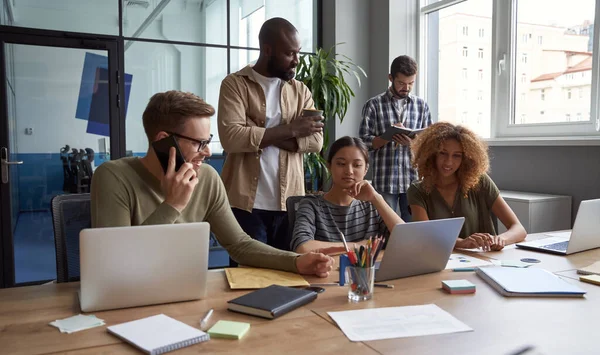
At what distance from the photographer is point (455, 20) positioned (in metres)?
4.49

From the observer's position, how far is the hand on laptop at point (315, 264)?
1495 mm

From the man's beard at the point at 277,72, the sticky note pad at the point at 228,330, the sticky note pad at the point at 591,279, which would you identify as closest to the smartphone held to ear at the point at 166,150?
the sticky note pad at the point at 228,330

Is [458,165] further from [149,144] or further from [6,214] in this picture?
[6,214]

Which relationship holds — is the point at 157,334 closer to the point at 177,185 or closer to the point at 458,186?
the point at 177,185

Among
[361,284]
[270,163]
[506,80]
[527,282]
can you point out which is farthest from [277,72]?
[506,80]

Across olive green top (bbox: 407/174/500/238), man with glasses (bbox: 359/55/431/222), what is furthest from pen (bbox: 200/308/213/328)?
man with glasses (bbox: 359/55/431/222)

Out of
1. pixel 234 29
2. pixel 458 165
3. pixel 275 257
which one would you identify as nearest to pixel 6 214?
pixel 234 29

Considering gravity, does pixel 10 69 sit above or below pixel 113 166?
above

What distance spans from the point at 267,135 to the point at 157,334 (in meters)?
1.22

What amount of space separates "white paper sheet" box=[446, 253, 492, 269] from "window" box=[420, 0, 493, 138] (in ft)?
→ 7.62

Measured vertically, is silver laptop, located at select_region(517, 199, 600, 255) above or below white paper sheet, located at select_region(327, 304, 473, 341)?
above

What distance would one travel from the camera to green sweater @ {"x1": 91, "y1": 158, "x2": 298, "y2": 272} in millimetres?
1454

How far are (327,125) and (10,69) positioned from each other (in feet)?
9.19

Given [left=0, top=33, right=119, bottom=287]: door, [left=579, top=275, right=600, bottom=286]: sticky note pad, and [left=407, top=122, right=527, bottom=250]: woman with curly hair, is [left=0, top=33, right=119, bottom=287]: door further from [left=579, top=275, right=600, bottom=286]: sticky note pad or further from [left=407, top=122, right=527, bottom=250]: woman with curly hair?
[left=579, top=275, right=600, bottom=286]: sticky note pad
